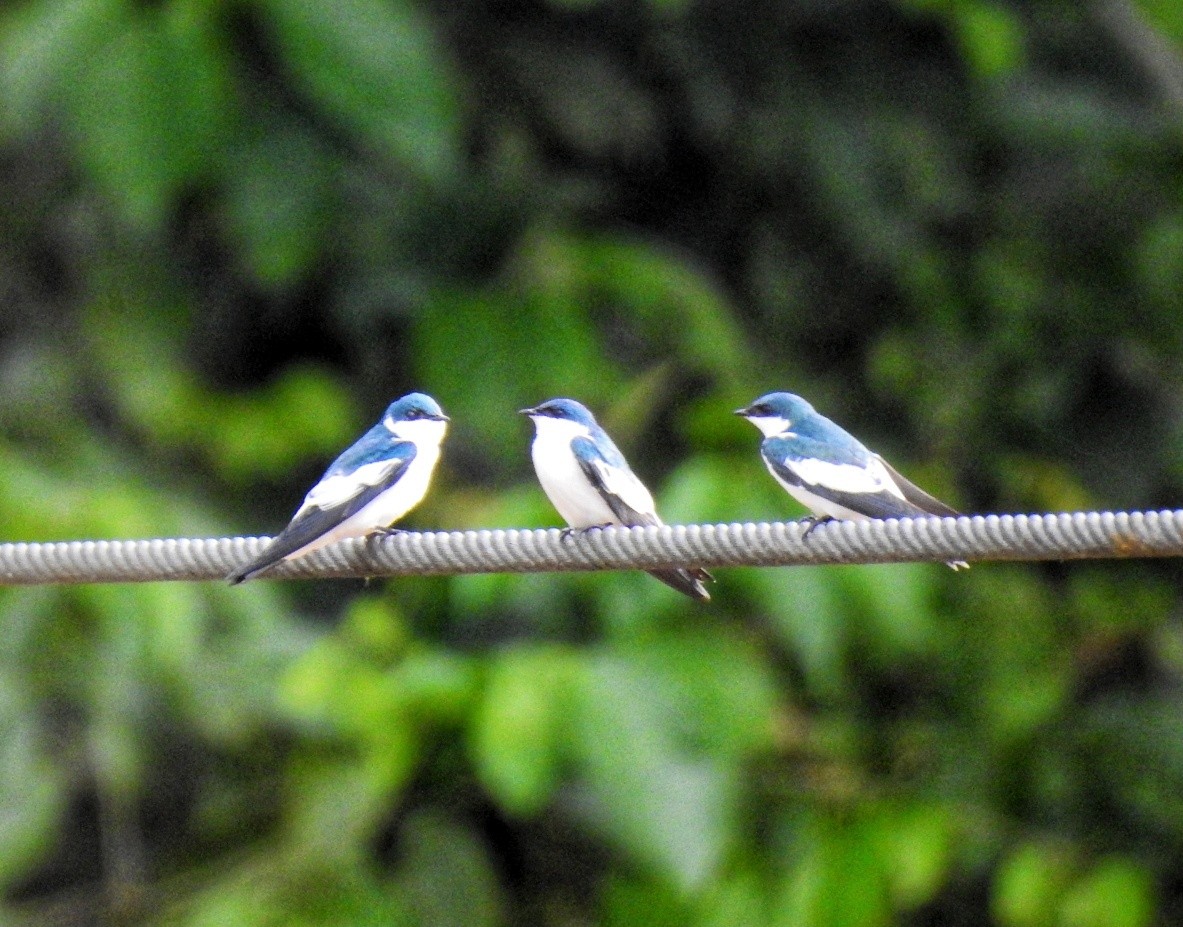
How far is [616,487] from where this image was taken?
13.3ft

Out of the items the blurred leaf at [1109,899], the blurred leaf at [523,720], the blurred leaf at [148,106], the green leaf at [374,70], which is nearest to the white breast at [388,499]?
the blurred leaf at [523,720]

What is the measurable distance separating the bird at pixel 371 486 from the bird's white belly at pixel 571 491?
257mm

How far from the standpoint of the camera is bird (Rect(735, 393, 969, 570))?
380 cm

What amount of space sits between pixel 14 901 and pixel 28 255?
2578mm

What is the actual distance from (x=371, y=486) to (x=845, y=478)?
902 mm

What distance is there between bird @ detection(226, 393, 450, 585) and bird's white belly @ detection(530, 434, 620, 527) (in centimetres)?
26

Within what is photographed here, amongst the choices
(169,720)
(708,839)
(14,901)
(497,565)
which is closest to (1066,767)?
(708,839)

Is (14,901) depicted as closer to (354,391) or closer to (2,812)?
(2,812)

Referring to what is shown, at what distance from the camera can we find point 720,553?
3.07 m

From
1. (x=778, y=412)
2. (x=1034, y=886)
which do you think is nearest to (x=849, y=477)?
(x=778, y=412)

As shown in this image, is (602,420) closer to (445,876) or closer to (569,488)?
(445,876)

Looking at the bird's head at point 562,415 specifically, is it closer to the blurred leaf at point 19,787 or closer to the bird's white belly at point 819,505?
the bird's white belly at point 819,505

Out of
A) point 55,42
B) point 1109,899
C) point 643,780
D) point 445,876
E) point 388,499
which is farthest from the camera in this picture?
point 445,876

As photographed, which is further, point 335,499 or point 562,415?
point 562,415
